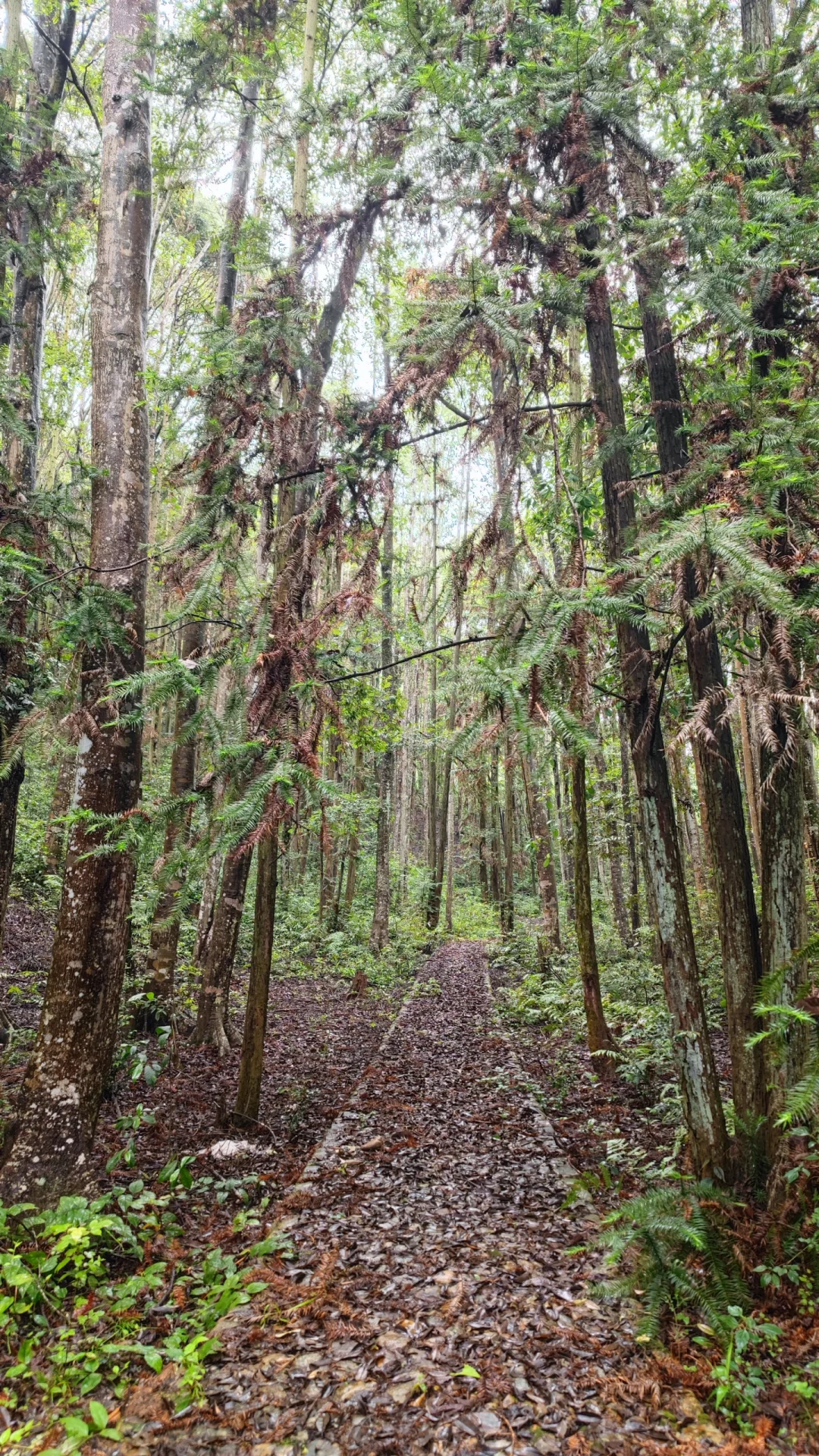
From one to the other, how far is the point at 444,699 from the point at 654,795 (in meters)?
1.84

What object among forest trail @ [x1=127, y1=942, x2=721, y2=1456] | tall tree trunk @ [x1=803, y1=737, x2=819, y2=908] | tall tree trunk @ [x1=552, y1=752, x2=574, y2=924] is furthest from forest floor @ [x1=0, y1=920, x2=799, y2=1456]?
tall tree trunk @ [x1=552, y1=752, x2=574, y2=924]

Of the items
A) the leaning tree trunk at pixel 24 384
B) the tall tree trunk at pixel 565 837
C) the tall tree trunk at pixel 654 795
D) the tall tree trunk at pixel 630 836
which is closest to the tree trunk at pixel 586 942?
the tall tree trunk at pixel 654 795

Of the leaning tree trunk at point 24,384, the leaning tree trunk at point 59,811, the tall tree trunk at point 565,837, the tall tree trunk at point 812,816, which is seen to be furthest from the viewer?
the tall tree trunk at point 565,837

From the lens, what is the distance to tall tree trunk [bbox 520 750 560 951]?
12.3 m

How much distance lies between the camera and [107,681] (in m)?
4.71

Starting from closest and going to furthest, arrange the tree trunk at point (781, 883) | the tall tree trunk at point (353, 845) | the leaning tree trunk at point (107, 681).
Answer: the tree trunk at point (781, 883)
the leaning tree trunk at point (107, 681)
the tall tree trunk at point (353, 845)

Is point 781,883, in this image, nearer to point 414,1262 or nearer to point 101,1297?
point 414,1262

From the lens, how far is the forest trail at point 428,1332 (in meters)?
2.83

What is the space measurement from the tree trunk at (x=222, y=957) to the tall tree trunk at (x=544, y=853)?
5.17 m

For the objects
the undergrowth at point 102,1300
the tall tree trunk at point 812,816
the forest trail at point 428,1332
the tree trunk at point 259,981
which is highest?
the tall tree trunk at point 812,816

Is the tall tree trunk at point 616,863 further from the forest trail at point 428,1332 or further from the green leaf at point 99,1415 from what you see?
the green leaf at point 99,1415

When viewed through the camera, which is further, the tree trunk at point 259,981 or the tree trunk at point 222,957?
the tree trunk at point 222,957

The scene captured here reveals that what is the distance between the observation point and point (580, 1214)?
4.68m

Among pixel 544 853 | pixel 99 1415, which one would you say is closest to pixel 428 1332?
pixel 99 1415
